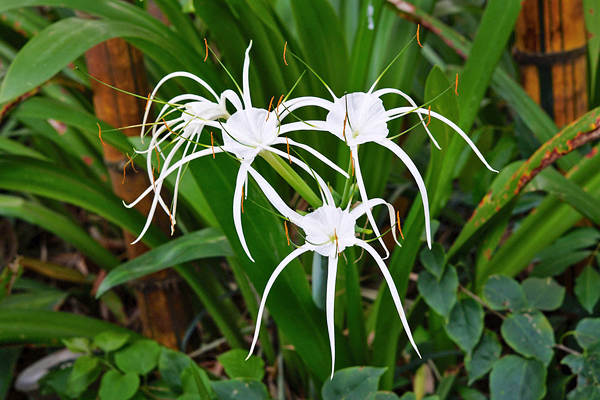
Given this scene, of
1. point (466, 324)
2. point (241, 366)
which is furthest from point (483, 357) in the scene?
point (241, 366)

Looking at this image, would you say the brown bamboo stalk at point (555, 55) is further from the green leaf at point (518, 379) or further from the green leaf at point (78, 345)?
the green leaf at point (78, 345)

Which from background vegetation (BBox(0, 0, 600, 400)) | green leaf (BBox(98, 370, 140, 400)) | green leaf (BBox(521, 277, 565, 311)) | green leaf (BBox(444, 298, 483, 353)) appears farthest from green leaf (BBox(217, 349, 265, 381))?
green leaf (BBox(521, 277, 565, 311))

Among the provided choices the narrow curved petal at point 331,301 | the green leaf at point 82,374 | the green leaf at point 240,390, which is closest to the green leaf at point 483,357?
the green leaf at point 240,390

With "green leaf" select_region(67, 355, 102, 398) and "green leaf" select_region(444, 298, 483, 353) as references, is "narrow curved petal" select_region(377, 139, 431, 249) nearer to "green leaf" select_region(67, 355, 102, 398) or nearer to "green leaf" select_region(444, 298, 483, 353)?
"green leaf" select_region(444, 298, 483, 353)

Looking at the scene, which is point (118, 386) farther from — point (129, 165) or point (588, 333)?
point (588, 333)

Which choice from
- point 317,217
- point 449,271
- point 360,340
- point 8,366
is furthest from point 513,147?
point 8,366

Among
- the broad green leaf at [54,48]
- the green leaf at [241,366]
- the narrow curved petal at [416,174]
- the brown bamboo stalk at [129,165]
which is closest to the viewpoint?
the narrow curved petal at [416,174]
